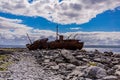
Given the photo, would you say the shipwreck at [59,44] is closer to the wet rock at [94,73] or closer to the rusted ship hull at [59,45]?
the rusted ship hull at [59,45]

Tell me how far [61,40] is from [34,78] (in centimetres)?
5397

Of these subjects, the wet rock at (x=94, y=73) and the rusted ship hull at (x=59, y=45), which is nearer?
the wet rock at (x=94, y=73)

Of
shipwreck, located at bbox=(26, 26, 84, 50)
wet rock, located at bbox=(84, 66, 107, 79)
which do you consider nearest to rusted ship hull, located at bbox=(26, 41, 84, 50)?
shipwreck, located at bbox=(26, 26, 84, 50)

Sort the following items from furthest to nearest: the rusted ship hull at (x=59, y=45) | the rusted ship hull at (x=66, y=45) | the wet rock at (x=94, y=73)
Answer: the rusted ship hull at (x=59, y=45) < the rusted ship hull at (x=66, y=45) < the wet rock at (x=94, y=73)

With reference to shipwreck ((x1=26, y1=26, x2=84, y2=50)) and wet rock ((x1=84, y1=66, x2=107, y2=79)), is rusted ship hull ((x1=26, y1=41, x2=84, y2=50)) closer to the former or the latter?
shipwreck ((x1=26, y1=26, x2=84, y2=50))

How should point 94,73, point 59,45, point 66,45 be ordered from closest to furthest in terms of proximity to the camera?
point 94,73, point 66,45, point 59,45

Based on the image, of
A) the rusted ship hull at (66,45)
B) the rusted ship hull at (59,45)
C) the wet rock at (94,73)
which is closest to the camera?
the wet rock at (94,73)

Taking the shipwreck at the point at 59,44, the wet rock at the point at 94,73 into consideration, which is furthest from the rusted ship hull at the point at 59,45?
the wet rock at the point at 94,73

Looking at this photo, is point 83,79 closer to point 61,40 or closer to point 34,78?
point 34,78

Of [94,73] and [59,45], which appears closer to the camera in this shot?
[94,73]

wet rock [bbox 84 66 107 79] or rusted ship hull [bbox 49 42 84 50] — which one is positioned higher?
wet rock [bbox 84 66 107 79]

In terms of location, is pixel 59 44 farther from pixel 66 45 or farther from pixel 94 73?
pixel 94 73

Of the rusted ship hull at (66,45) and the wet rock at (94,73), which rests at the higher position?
the wet rock at (94,73)

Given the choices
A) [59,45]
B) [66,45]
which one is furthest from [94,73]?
[59,45]
